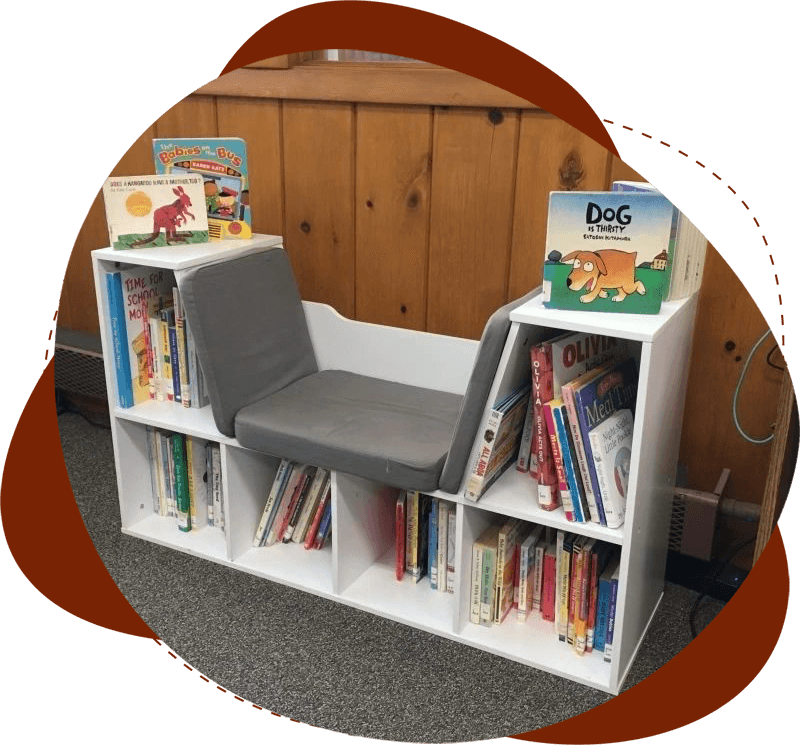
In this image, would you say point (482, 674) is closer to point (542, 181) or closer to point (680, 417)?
point (680, 417)

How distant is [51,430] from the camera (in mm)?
1730

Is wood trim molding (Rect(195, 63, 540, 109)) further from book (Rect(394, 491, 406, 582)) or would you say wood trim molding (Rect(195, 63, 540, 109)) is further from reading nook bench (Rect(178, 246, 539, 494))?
book (Rect(394, 491, 406, 582))

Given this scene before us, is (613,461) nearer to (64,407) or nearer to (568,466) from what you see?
(568,466)

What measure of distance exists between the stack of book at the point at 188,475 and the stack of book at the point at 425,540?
0.54 m

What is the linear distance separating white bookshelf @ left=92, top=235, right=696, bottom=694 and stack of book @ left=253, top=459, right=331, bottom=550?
3 centimetres

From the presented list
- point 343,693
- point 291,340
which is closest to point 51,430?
point 291,340

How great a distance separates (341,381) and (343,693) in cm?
78

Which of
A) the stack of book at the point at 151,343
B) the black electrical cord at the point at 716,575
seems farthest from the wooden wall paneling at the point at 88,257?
the black electrical cord at the point at 716,575

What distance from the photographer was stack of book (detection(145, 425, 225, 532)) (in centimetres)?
226

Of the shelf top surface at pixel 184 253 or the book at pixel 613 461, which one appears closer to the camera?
the book at pixel 613 461

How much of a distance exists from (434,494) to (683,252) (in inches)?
27.9

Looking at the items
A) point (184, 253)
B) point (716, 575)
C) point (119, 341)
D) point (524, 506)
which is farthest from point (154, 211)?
point (716, 575)

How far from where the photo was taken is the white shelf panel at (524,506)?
5.42 feet

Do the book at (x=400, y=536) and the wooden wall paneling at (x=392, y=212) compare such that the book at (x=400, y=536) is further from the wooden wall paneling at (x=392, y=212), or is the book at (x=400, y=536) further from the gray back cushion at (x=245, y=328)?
the wooden wall paneling at (x=392, y=212)
